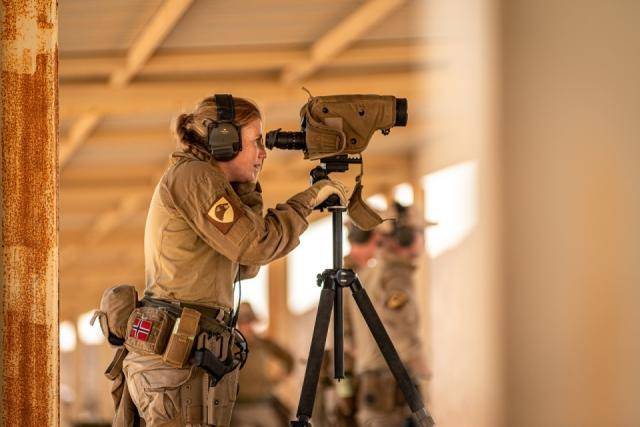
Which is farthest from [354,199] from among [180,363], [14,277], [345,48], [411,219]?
[345,48]

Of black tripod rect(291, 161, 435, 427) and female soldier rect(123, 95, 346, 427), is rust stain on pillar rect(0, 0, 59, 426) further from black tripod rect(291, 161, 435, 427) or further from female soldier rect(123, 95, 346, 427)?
black tripod rect(291, 161, 435, 427)

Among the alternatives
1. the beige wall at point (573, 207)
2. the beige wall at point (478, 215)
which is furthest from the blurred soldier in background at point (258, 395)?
the beige wall at point (573, 207)

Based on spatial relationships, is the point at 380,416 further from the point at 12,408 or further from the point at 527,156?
the point at 12,408

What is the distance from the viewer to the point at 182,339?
378 cm

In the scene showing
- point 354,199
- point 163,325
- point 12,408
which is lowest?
point 12,408

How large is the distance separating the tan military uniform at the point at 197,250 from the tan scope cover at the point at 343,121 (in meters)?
0.17

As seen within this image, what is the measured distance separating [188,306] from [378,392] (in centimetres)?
380

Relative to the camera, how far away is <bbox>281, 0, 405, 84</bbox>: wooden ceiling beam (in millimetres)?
8688

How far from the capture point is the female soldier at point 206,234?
3754mm

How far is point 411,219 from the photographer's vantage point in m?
8.61

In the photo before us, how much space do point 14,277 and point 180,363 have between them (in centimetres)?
79

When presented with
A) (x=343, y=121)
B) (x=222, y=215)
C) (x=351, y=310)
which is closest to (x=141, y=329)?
(x=222, y=215)

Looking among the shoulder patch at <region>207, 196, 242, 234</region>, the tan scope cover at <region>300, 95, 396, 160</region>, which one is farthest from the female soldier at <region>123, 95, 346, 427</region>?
the tan scope cover at <region>300, 95, 396, 160</region>

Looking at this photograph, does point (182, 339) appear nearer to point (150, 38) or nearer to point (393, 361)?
point (393, 361)
